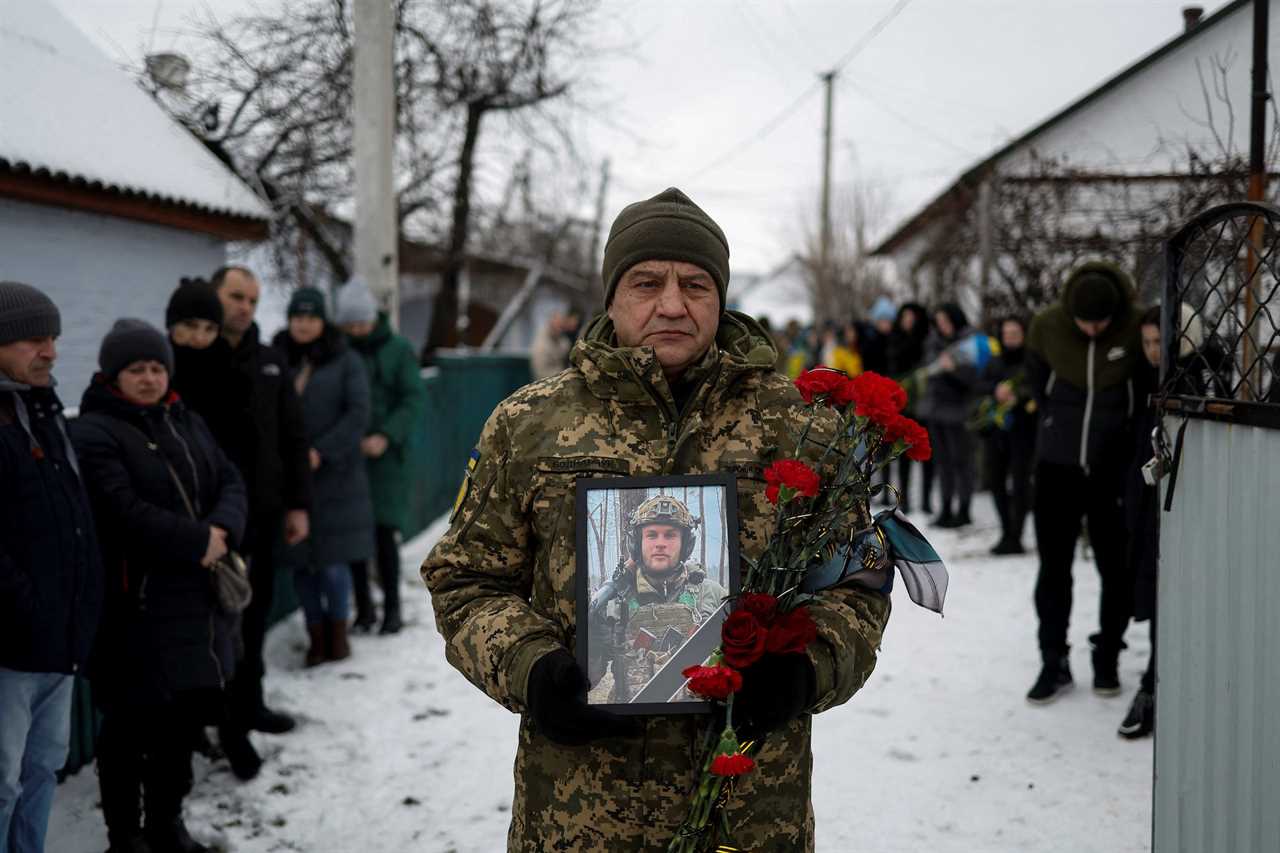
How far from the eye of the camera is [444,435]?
34.1 ft

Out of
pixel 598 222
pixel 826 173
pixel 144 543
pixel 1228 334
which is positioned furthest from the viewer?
pixel 826 173

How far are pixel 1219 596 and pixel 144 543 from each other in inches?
127

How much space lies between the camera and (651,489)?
70.8 inches

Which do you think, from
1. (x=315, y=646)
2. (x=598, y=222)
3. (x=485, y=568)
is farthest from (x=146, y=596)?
(x=598, y=222)

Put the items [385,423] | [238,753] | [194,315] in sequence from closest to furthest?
[194,315] < [238,753] < [385,423]

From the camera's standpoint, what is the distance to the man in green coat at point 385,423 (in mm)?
6266

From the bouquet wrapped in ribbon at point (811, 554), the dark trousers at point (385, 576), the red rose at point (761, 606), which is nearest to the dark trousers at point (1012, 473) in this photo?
the dark trousers at point (385, 576)

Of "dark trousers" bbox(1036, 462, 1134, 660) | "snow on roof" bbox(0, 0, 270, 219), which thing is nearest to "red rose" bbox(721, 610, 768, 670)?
"dark trousers" bbox(1036, 462, 1134, 660)

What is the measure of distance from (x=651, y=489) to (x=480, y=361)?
10761mm

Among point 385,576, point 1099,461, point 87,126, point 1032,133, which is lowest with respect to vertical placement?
point 385,576

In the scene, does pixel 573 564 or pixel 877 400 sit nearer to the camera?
pixel 877 400

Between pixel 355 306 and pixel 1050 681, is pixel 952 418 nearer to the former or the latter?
pixel 1050 681

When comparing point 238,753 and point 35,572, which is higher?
point 35,572

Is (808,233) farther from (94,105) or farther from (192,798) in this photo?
(192,798)
